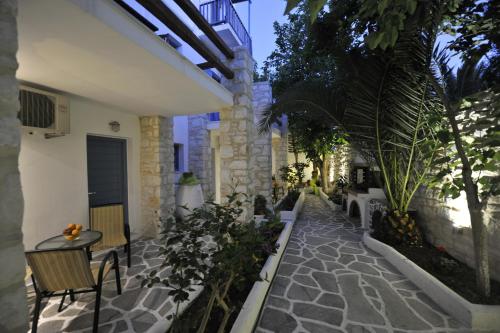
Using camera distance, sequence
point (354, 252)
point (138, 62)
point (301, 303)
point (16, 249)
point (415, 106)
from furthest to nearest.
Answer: point (354, 252) → point (415, 106) → point (301, 303) → point (138, 62) → point (16, 249)

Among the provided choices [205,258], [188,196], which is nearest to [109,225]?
[188,196]

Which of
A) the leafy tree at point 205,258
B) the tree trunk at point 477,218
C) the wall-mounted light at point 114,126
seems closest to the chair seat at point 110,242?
the wall-mounted light at point 114,126

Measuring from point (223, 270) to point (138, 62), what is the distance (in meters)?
2.25

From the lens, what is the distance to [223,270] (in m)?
1.68

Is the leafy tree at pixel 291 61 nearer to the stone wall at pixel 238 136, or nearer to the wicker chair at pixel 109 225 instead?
the stone wall at pixel 238 136

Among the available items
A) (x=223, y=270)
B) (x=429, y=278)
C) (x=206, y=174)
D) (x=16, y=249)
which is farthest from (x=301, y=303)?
(x=206, y=174)

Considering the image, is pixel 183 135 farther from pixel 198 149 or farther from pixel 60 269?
pixel 60 269

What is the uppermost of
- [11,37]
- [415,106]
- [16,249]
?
[415,106]

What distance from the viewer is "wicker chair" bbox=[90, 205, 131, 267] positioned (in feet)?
11.3

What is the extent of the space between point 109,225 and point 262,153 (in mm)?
4850

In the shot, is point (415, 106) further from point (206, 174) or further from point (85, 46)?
point (206, 174)

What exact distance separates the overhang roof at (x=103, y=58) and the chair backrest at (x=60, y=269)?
185 cm

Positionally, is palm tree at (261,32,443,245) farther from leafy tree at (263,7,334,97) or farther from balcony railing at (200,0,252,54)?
balcony railing at (200,0,252,54)

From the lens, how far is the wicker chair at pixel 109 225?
11.3 feet
